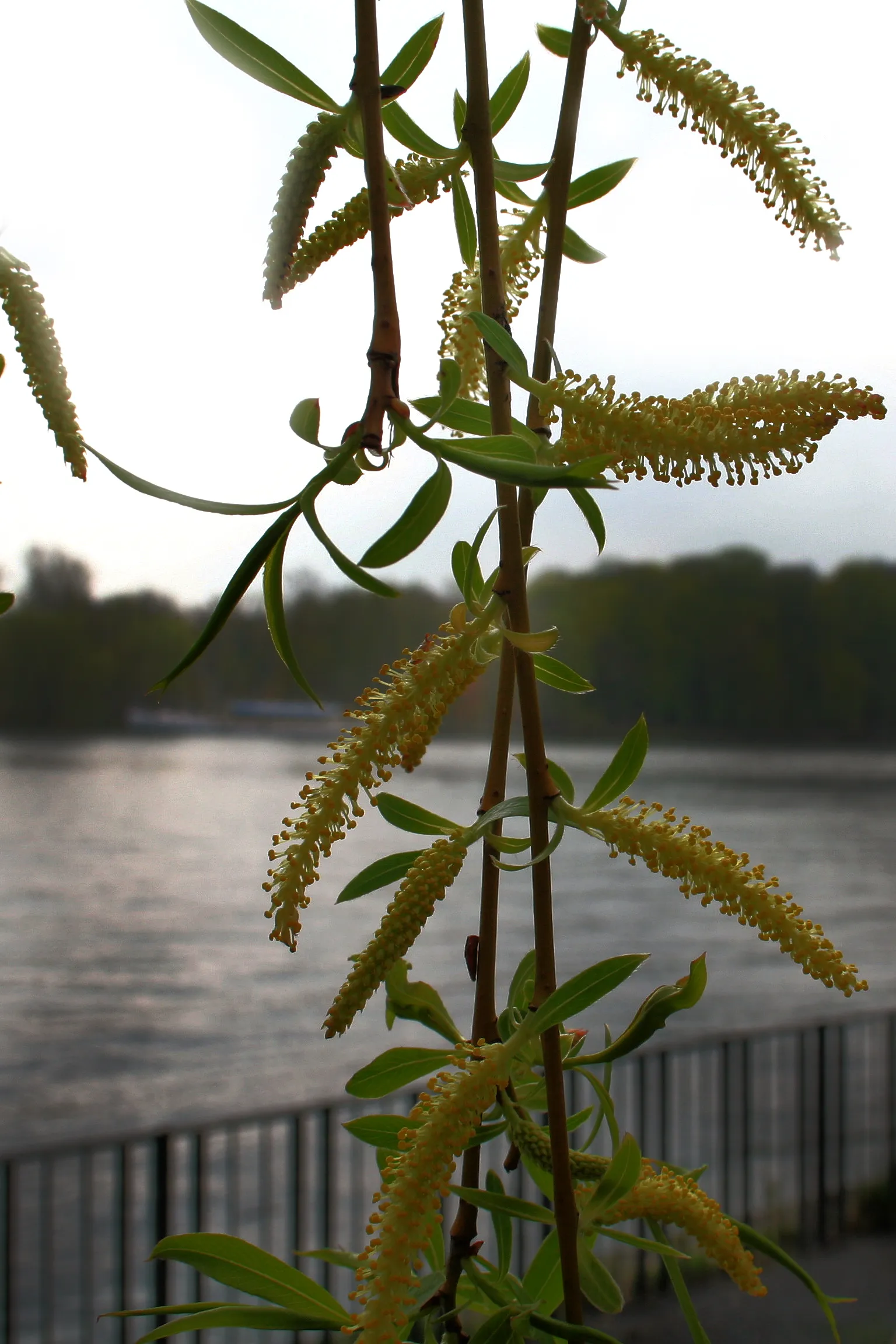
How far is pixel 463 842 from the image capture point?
191mm

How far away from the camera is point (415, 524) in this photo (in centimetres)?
19

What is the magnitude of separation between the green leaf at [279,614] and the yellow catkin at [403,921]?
0.03m

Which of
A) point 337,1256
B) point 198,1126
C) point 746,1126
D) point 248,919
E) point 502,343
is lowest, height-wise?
point 248,919

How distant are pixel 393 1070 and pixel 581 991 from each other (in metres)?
0.07

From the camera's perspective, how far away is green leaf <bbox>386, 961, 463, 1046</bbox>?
232 millimetres

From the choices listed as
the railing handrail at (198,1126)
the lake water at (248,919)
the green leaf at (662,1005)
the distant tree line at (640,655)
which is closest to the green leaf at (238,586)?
the green leaf at (662,1005)

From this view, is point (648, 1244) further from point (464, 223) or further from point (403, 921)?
point (464, 223)

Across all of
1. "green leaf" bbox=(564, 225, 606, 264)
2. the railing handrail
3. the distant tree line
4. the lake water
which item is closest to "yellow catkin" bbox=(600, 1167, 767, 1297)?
"green leaf" bbox=(564, 225, 606, 264)

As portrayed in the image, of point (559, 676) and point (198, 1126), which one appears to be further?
point (198, 1126)

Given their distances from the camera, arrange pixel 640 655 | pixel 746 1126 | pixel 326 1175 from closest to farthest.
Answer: pixel 326 1175 < pixel 746 1126 < pixel 640 655

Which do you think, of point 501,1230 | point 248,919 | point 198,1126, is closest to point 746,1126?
point 198,1126

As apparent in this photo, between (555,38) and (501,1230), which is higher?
(555,38)

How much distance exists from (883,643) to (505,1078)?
28.0 feet

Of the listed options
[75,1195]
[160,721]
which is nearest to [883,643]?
[160,721]
